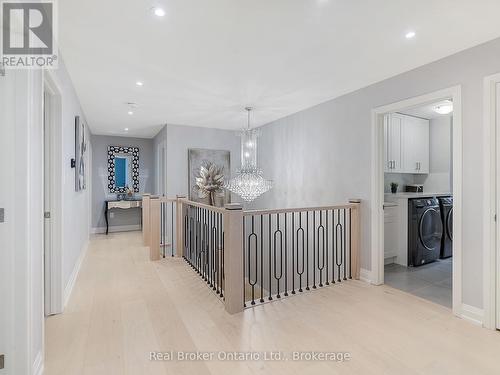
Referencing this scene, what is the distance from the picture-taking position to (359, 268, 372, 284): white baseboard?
3262 millimetres

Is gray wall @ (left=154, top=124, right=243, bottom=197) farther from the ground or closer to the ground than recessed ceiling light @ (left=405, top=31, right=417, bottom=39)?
closer to the ground

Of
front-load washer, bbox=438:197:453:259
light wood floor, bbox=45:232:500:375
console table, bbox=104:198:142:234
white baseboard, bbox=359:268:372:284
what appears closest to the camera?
light wood floor, bbox=45:232:500:375

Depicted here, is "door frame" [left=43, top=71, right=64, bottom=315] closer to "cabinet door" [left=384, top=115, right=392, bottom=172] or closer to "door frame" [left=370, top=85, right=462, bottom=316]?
"door frame" [left=370, top=85, right=462, bottom=316]

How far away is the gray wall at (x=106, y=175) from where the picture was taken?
6652mm

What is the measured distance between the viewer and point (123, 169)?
22.8 feet

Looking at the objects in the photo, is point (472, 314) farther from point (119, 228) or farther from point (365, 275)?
point (119, 228)

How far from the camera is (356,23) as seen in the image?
6.51ft

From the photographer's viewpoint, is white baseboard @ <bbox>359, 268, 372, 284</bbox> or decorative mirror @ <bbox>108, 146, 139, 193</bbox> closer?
white baseboard @ <bbox>359, 268, 372, 284</bbox>

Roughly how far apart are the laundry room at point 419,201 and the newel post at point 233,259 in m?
2.06

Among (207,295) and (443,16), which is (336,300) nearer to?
(207,295)

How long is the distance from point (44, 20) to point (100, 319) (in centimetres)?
239

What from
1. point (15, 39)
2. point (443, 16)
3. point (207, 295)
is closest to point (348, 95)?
point (443, 16)

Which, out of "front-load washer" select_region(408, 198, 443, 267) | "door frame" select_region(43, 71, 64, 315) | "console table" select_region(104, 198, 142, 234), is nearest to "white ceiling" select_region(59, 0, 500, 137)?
"door frame" select_region(43, 71, 64, 315)

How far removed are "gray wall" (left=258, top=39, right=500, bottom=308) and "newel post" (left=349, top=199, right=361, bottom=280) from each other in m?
0.07
